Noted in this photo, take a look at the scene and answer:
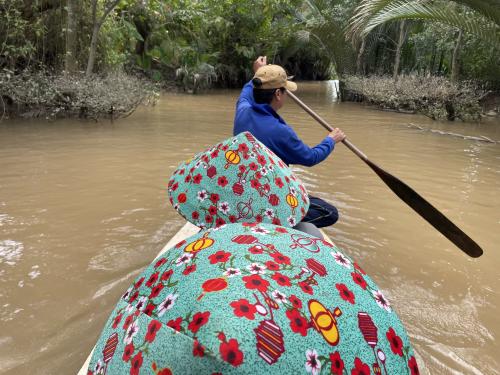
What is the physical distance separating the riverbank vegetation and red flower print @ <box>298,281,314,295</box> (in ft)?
24.4

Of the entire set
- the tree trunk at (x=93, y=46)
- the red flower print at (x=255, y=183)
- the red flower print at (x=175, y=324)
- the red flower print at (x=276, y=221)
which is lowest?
the red flower print at (x=276, y=221)

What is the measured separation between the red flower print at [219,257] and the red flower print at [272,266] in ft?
0.27

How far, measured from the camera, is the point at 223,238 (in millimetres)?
955

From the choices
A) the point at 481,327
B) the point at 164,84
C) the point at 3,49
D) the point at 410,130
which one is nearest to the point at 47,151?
the point at 3,49

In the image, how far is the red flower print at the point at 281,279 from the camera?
83cm

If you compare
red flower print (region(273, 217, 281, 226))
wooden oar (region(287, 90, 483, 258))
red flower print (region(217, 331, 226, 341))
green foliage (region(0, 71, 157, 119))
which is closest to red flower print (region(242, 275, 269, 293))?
red flower print (region(217, 331, 226, 341))

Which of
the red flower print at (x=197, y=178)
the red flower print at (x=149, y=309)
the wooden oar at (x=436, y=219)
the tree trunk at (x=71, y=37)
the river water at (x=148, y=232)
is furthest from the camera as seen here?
the tree trunk at (x=71, y=37)

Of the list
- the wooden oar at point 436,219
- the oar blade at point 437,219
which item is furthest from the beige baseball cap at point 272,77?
the oar blade at point 437,219

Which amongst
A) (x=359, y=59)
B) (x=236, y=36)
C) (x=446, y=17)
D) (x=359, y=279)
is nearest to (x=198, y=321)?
(x=359, y=279)

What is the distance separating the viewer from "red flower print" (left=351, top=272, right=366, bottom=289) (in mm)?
922

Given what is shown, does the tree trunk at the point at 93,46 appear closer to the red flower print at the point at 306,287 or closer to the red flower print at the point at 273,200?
the red flower print at the point at 273,200

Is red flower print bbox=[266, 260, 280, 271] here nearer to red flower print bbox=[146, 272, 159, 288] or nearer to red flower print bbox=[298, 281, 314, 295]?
red flower print bbox=[298, 281, 314, 295]

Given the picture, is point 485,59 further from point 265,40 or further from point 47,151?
point 47,151

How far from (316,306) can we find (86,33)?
353 inches
